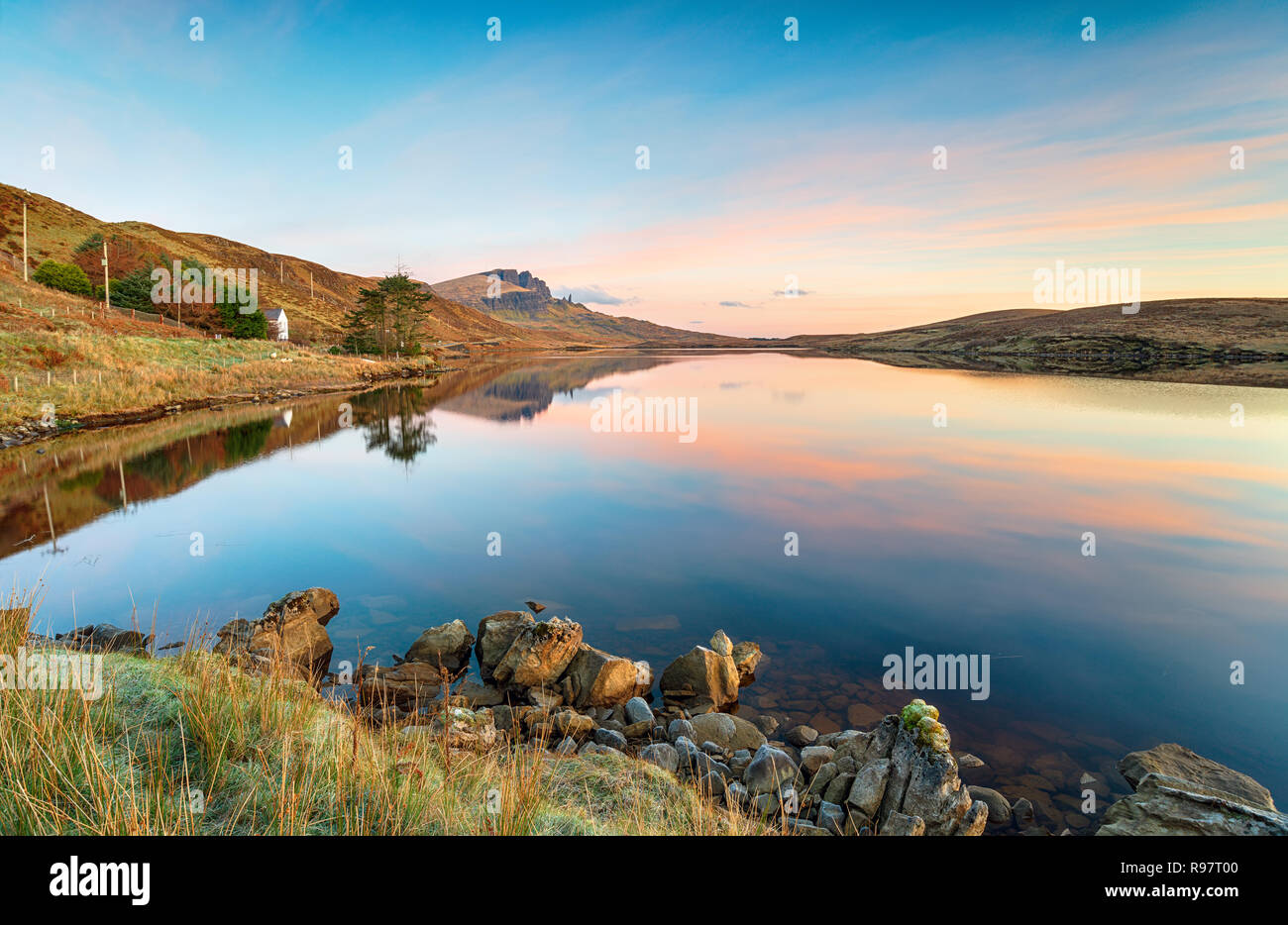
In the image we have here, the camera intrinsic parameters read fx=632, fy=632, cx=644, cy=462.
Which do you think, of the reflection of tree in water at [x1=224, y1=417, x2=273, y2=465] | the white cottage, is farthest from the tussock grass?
the white cottage

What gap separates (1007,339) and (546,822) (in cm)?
13370

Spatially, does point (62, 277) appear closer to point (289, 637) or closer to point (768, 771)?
point (289, 637)

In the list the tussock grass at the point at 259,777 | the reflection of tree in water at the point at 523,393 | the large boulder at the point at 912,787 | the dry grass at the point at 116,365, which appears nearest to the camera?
the tussock grass at the point at 259,777

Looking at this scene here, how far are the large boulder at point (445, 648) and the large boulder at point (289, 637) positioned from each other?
1145 millimetres

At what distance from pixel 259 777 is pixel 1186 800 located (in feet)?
21.9

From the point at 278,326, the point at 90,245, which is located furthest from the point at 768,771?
the point at 90,245

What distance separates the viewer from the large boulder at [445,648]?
8.18 meters

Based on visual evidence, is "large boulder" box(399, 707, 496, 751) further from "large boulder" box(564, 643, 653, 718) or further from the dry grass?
the dry grass

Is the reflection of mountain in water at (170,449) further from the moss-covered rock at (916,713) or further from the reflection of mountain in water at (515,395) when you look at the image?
the moss-covered rock at (916,713)

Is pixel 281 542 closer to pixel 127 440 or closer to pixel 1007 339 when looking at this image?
pixel 127 440

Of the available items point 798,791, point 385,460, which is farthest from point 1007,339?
point 798,791

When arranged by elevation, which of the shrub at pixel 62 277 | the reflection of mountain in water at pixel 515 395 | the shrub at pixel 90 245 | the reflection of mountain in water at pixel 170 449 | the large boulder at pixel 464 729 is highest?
the shrub at pixel 90 245

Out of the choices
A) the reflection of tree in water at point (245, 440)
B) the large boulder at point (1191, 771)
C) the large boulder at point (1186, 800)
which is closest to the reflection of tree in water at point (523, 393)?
the reflection of tree in water at point (245, 440)

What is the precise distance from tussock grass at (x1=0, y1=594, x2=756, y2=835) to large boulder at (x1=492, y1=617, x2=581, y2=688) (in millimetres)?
2018
